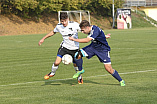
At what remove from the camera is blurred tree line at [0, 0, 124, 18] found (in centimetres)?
5431

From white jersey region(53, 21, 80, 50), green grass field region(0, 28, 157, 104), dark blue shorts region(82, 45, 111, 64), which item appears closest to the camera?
green grass field region(0, 28, 157, 104)

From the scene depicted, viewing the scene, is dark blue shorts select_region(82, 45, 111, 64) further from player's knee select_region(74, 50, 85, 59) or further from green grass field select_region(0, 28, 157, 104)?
green grass field select_region(0, 28, 157, 104)

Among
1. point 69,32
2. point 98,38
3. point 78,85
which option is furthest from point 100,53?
point 69,32

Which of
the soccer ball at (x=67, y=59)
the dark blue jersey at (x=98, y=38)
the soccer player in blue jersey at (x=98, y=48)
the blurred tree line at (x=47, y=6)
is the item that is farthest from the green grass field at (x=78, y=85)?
the blurred tree line at (x=47, y=6)

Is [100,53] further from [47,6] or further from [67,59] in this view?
[47,6]

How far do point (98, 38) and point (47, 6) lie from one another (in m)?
49.6

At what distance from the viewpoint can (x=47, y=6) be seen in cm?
5822

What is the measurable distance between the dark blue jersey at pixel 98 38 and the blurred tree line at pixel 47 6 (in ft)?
149

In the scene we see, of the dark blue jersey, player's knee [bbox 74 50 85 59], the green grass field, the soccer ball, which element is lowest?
the green grass field

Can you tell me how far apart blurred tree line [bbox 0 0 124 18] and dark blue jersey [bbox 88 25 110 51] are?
45.3m

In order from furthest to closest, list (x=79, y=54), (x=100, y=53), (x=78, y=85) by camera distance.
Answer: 1. (x=78, y=85)
2. (x=79, y=54)
3. (x=100, y=53)

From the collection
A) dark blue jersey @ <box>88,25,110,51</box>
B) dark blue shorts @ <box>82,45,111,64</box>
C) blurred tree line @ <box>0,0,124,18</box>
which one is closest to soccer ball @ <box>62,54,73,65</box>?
dark blue shorts @ <box>82,45,111,64</box>

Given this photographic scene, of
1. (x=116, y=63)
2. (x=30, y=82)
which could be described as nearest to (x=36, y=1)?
(x=116, y=63)

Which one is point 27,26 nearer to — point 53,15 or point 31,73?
point 53,15
